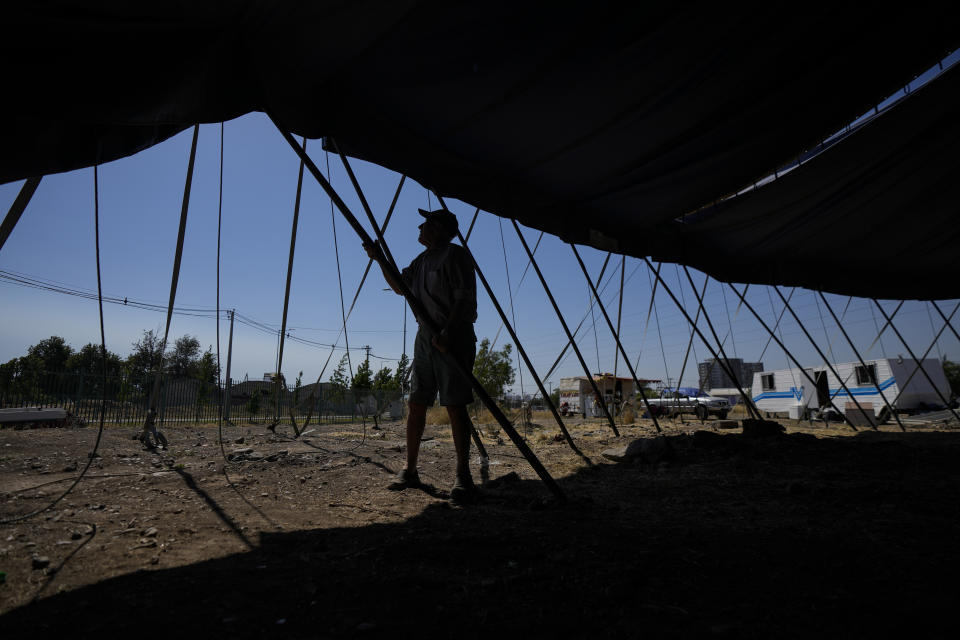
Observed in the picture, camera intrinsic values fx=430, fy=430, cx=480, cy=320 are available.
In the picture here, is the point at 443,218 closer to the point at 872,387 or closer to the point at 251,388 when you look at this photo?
the point at 872,387

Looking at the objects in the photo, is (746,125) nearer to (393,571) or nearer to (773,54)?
(773,54)

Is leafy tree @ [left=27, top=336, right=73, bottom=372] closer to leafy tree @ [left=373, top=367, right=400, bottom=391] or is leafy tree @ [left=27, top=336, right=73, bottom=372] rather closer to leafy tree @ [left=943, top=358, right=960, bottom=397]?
leafy tree @ [left=373, top=367, right=400, bottom=391]

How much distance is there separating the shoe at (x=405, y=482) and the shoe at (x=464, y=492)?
1.03 ft

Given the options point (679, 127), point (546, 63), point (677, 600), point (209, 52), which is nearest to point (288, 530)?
point (677, 600)

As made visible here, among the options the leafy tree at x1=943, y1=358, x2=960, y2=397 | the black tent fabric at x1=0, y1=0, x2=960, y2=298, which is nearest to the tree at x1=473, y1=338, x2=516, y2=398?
the black tent fabric at x1=0, y1=0, x2=960, y2=298

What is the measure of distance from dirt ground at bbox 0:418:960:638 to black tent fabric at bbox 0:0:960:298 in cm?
203

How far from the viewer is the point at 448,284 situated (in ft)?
8.88

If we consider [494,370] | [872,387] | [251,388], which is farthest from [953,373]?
[251,388]

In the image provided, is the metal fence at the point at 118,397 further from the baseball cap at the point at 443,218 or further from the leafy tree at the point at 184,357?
the leafy tree at the point at 184,357

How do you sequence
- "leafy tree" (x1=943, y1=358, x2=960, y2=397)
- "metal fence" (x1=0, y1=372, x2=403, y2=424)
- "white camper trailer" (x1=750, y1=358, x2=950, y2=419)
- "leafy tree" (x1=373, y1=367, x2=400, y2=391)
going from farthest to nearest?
"leafy tree" (x1=943, y1=358, x2=960, y2=397) → "leafy tree" (x1=373, y1=367, x2=400, y2=391) → "white camper trailer" (x1=750, y1=358, x2=950, y2=419) → "metal fence" (x1=0, y1=372, x2=403, y2=424)

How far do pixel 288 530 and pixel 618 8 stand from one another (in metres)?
3.13

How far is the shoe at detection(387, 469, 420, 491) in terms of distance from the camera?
2619 mm

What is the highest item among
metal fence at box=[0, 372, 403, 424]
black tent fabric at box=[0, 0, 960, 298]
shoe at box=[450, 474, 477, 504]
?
black tent fabric at box=[0, 0, 960, 298]

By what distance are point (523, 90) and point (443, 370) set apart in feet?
6.54
